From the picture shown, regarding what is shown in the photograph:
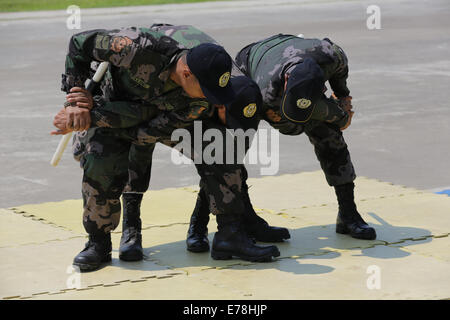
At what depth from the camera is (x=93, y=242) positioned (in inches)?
231

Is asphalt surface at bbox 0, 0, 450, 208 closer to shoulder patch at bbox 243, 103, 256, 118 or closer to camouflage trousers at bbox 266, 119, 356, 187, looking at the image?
camouflage trousers at bbox 266, 119, 356, 187

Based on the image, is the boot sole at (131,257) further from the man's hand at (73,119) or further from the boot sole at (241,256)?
the man's hand at (73,119)

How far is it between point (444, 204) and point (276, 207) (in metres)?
1.21

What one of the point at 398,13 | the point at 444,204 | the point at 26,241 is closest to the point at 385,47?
the point at 398,13

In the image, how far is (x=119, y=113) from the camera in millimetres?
5641

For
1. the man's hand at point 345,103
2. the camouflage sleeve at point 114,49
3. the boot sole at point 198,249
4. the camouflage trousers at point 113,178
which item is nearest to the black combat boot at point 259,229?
the boot sole at point 198,249

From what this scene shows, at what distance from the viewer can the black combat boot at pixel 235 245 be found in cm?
590

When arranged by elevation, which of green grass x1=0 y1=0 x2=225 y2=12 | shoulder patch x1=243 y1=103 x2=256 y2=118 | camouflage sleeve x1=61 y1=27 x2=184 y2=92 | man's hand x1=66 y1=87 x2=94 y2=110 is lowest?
shoulder patch x1=243 y1=103 x2=256 y2=118

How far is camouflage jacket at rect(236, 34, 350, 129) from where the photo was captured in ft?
19.6

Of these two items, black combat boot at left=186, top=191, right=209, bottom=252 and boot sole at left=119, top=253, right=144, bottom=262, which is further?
black combat boot at left=186, top=191, right=209, bottom=252

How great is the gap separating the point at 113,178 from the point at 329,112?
1364 millimetres

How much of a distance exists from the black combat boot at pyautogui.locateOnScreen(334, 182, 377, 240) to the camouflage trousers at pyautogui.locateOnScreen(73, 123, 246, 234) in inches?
34.2

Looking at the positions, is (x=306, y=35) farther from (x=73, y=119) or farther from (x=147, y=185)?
(x=73, y=119)

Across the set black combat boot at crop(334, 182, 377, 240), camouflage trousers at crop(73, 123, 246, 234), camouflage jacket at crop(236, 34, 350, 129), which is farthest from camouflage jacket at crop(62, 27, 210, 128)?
black combat boot at crop(334, 182, 377, 240)
